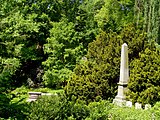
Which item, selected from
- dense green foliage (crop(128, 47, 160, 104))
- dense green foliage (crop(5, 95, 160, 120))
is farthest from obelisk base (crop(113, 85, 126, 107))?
dense green foliage (crop(5, 95, 160, 120))

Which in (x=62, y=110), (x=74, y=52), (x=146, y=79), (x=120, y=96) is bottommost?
(x=120, y=96)

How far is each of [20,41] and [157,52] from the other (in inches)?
457

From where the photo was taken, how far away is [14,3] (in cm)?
2225

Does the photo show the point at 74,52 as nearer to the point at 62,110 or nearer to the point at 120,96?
the point at 120,96

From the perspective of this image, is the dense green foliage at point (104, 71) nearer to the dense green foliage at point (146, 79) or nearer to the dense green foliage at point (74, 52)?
the dense green foliage at point (74, 52)

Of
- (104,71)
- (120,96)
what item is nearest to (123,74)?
(104,71)

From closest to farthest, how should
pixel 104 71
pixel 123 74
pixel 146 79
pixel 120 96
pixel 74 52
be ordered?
pixel 146 79, pixel 120 96, pixel 123 74, pixel 104 71, pixel 74 52

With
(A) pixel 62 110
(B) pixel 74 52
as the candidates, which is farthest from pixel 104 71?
(B) pixel 74 52

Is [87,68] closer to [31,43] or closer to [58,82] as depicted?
[58,82]

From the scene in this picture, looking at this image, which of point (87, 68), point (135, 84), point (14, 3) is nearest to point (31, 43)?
point (14, 3)

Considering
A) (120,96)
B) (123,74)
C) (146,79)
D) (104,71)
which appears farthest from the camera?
(104,71)

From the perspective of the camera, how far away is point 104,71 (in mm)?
13094

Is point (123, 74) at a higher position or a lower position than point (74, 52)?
lower

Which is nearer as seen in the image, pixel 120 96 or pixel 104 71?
pixel 120 96
